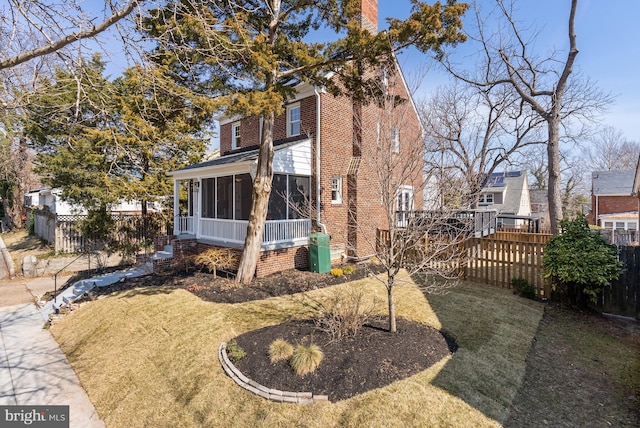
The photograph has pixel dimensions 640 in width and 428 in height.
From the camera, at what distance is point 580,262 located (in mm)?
7168

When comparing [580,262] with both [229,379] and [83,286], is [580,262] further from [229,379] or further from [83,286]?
[83,286]

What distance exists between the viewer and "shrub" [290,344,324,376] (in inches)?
167

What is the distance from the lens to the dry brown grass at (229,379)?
3.68 meters

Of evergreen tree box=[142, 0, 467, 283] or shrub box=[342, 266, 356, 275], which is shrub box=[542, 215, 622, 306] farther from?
evergreen tree box=[142, 0, 467, 283]

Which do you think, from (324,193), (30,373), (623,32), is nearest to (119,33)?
(30,373)

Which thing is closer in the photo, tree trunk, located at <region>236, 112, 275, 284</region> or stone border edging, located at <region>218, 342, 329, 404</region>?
stone border edging, located at <region>218, 342, 329, 404</region>

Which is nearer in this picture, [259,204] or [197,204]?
[259,204]

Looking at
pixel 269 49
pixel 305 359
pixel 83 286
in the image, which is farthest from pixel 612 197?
pixel 83 286

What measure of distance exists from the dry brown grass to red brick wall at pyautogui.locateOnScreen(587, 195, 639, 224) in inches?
1104

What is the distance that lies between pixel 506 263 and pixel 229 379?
8536 millimetres

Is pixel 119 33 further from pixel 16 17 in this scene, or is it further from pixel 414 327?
pixel 414 327

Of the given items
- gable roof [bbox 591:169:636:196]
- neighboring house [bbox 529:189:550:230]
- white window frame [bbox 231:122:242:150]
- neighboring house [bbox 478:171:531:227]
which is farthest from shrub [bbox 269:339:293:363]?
neighboring house [bbox 529:189:550:230]

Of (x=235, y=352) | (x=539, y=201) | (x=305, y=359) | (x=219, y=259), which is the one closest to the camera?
(x=305, y=359)

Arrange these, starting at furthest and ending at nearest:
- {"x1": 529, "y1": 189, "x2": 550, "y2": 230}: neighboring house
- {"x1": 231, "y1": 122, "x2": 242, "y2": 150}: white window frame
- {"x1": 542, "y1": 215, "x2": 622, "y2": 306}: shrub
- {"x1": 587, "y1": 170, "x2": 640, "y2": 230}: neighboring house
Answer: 1. {"x1": 529, "y1": 189, "x2": 550, "y2": 230}: neighboring house
2. {"x1": 587, "y1": 170, "x2": 640, "y2": 230}: neighboring house
3. {"x1": 231, "y1": 122, "x2": 242, "y2": 150}: white window frame
4. {"x1": 542, "y1": 215, "x2": 622, "y2": 306}: shrub
